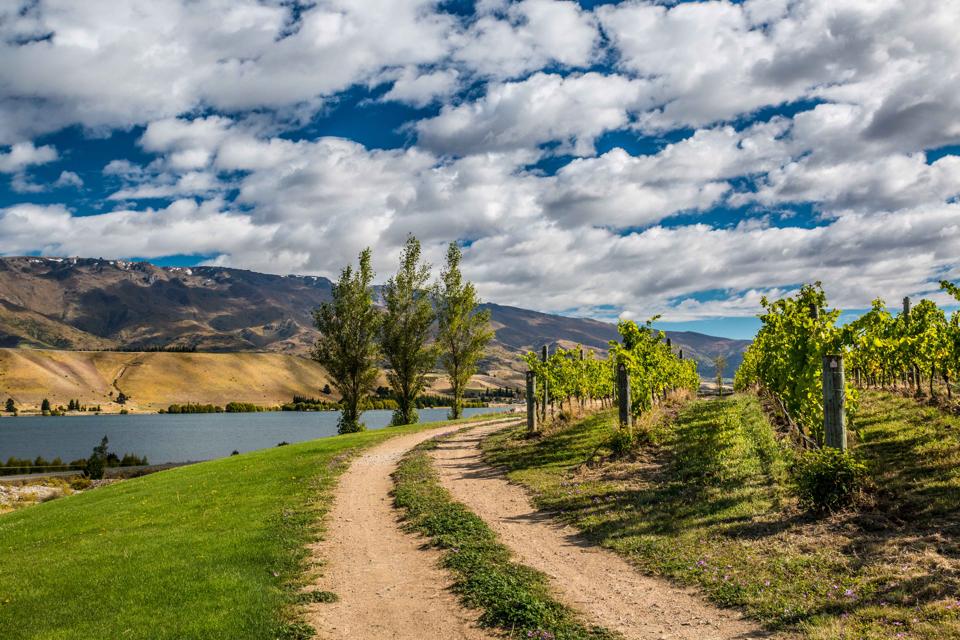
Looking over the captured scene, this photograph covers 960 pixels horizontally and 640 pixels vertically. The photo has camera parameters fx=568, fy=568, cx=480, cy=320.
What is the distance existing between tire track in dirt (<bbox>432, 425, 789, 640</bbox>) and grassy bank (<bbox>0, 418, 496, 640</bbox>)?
502cm

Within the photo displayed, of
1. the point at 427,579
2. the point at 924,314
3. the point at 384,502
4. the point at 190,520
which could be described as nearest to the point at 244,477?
the point at 190,520

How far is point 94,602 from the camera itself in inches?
447

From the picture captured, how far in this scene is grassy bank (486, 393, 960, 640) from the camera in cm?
866

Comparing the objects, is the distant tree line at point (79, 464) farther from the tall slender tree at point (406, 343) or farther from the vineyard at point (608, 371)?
the vineyard at point (608, 371)

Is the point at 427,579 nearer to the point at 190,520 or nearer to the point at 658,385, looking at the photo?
the point at 190,520

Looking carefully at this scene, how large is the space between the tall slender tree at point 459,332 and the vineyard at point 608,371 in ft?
59.4

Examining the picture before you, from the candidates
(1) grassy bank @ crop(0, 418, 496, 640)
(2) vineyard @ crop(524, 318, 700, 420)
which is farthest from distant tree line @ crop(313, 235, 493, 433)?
(1) grassy bank @ crop(0, 418, 496, 640)

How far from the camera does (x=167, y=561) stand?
13531mm

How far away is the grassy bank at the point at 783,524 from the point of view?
8.66 meters

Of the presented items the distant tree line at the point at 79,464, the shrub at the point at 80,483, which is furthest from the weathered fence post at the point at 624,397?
the distant tree line at the point at 79,464

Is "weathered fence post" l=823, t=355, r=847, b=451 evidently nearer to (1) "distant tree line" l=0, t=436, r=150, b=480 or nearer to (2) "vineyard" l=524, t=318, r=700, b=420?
(2) "vineyard" l=524, t=318, r=700, b=420

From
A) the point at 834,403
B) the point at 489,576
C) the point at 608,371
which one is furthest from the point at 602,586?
the point at 608,371

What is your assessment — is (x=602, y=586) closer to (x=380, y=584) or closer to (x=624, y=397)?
(x=380, y=584)

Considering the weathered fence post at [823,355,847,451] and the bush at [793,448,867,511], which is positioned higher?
the weathered fence post at [823,355,847,451]
